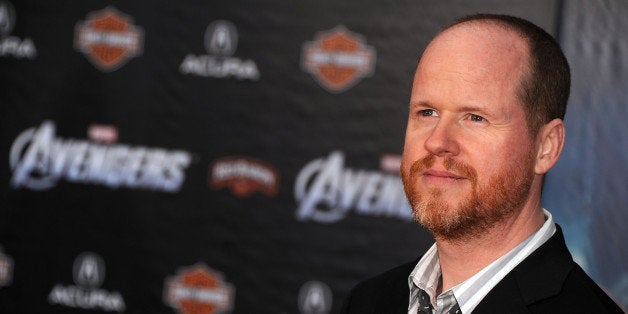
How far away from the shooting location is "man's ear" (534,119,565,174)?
1.62 m

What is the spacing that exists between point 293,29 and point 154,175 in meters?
0.97

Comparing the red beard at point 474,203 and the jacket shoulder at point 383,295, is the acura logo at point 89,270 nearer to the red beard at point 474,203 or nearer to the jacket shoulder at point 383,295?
the jacket shoulder at point 383,295

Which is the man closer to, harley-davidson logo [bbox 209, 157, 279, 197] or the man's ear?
the man's ear

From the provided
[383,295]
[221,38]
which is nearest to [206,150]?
[221,38]

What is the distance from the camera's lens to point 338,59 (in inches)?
154

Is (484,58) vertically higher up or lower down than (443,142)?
higher up

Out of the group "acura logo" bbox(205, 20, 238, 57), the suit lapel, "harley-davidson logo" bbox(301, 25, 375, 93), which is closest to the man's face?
the suit lapel

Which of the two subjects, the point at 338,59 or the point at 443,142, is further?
the point at 338,59

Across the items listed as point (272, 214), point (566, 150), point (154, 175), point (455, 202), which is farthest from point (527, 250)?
point (154, 175)

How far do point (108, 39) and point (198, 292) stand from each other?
1.32 meters

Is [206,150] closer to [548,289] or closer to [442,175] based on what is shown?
[442,175]

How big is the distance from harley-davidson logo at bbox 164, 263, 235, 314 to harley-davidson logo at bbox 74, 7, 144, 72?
1080 mm

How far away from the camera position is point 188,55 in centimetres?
405

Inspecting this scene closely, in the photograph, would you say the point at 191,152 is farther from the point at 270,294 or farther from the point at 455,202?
the point at 455,202
